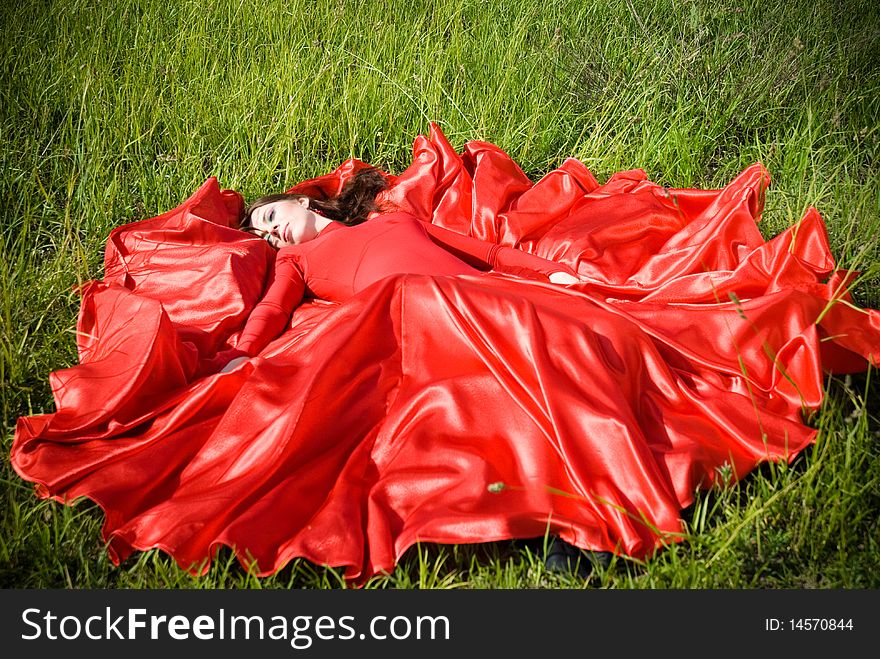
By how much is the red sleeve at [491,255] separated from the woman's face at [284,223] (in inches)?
19.7

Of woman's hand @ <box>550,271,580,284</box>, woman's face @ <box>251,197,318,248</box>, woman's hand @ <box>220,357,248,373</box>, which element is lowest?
Result: woman's hand @ <box>220,357,248,373</box>

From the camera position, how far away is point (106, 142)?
4.02m

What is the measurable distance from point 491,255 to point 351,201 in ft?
2.60

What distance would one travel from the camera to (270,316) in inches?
121

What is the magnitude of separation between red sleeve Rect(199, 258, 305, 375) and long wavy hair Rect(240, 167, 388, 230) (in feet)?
1.10

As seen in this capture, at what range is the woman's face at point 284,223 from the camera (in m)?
3.50

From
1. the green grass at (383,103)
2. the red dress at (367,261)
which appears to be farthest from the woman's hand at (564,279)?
the green grass at (383,103)

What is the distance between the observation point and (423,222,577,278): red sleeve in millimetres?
3176

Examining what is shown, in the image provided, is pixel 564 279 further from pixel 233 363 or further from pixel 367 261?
pixel 233 363

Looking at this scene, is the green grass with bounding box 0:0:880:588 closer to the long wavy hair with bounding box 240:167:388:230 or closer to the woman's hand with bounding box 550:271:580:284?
the long wavy hair with bounding box 240:167:388:230

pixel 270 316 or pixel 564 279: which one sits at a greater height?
pixel 564 279

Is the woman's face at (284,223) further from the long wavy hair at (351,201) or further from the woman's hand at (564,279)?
the woman's hand at (564,279)

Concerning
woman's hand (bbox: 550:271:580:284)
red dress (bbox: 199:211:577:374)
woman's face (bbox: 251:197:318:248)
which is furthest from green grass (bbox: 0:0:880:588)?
woman's hand (bbox: 550:271:580:284)

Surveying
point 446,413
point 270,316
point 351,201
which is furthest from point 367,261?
point 446,413
